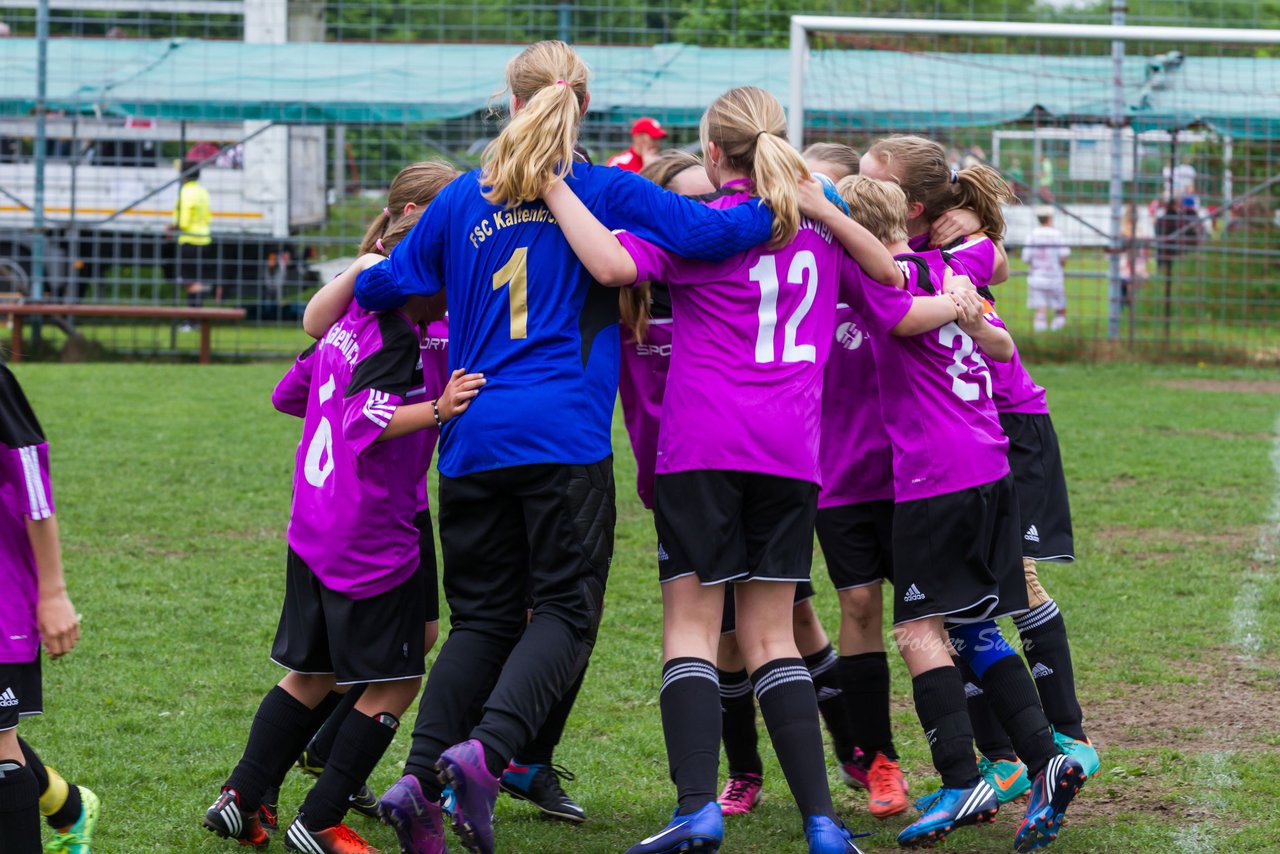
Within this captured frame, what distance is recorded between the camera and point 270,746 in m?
3.68

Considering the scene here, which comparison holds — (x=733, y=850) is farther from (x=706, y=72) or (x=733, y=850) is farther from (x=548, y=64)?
(x=706, y=72)

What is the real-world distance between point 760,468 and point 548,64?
42.7 inches

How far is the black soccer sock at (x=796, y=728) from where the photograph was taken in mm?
3352

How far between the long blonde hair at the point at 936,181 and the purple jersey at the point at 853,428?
0.39 meters

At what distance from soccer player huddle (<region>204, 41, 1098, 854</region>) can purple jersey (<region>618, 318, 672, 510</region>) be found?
235 millimetres

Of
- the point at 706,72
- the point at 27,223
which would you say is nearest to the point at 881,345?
the point at 706,72

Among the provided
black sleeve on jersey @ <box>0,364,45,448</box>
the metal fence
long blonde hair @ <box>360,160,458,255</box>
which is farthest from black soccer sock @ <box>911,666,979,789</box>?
the metal fence

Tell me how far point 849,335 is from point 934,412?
0.37 metres

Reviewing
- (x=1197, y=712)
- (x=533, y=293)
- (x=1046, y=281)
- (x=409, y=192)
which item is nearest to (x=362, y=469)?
(x=533, y=293)

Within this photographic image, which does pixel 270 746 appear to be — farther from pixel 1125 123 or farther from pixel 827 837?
pixel 1125 123

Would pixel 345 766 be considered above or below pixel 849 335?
below

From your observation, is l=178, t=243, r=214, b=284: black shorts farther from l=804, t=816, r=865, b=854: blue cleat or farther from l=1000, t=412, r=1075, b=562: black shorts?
l=804, t=816, r=865, b=854: blue cleat

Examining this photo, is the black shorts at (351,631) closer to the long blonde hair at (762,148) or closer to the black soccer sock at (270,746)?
the black soccer sock at (270,746)

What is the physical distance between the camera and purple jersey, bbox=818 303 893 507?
154 inches
